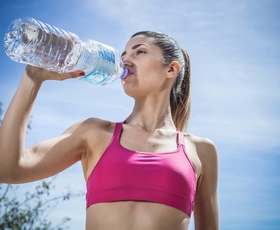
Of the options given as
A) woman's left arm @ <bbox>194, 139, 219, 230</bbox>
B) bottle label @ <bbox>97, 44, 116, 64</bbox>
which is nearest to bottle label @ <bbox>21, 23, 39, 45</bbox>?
bottle label @ <bbox>97, 44, 116, 64</bbox>

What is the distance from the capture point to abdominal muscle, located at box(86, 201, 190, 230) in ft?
6.91

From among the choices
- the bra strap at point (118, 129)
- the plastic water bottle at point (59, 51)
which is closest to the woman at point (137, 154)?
the bra strap at point (118, 129)

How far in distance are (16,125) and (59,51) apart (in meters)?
0.51

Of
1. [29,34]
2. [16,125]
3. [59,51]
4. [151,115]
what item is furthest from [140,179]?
[29,34]

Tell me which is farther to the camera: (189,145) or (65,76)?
(189,145)

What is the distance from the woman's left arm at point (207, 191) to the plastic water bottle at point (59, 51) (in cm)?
68

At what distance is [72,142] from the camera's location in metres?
2.37

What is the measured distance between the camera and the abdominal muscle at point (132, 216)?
2.10 m

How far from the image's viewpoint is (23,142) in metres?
2.11

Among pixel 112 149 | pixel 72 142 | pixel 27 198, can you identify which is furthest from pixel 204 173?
pixel 27 198

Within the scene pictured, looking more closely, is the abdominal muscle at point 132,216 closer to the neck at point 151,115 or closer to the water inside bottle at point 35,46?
the neck at point 151,115

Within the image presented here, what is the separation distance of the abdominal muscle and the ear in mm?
936

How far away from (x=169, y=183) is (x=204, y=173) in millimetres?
427

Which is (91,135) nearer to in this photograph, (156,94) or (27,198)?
(156,94)
